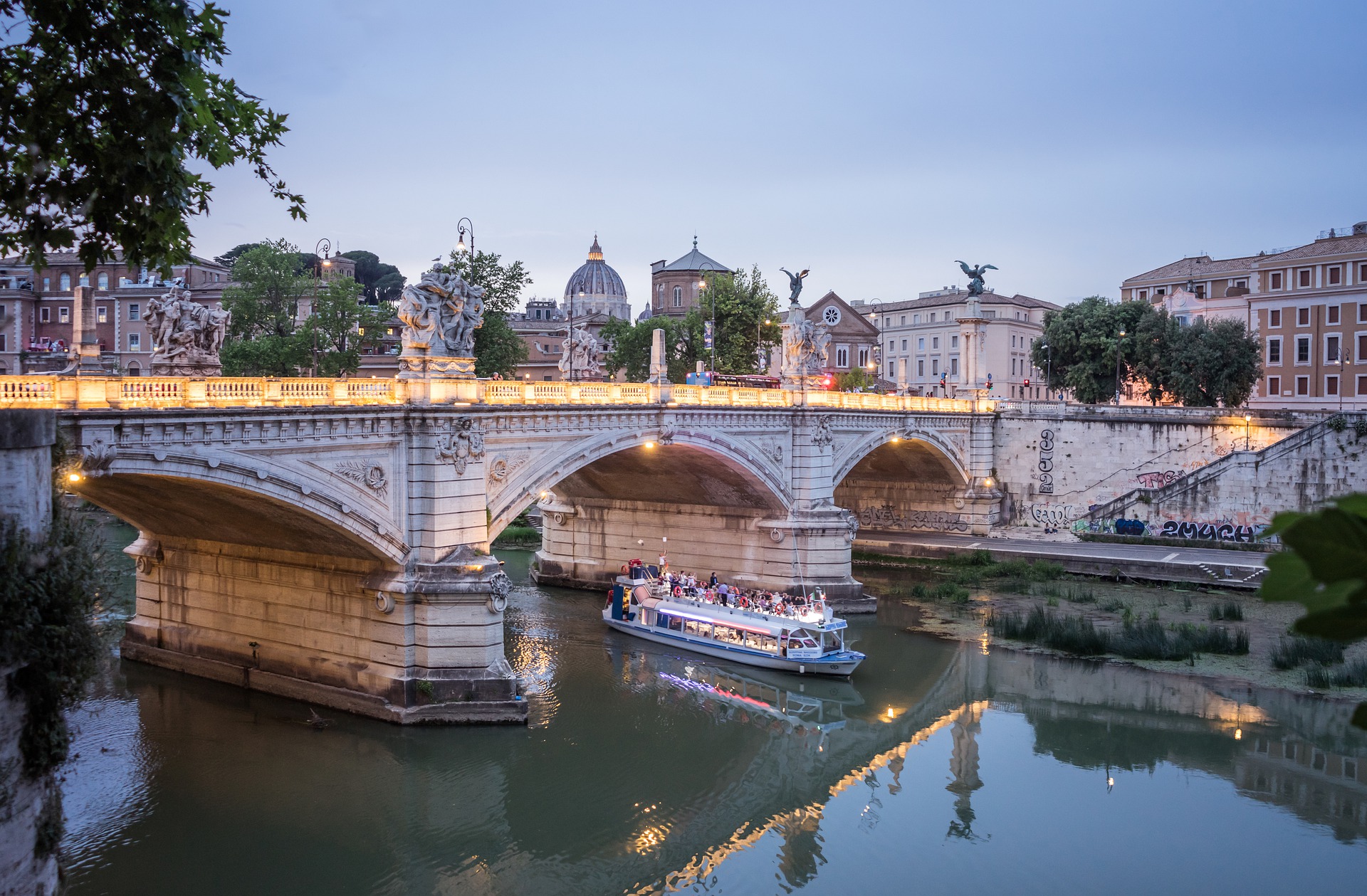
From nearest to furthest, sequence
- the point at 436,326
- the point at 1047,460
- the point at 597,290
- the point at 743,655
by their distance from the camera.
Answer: the point at 436,326
the point at 743,655
the point at 1047,460
the point at 597,290

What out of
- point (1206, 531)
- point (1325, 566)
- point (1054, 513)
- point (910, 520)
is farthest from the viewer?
point (910, 520)

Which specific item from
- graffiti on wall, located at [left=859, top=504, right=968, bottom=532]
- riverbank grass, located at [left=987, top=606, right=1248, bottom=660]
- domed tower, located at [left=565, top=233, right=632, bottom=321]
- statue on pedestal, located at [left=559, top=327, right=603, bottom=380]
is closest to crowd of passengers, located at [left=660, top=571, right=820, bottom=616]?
riverbank grass, located at [left=987, top=606, right=1248, bottom=660]

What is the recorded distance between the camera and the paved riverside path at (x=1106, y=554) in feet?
121

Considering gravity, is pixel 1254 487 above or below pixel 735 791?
above

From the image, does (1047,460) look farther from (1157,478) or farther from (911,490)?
(911,490)

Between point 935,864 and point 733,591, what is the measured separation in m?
16.1

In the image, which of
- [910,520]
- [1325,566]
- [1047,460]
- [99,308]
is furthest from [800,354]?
[99,308]

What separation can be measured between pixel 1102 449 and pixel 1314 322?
1648cm

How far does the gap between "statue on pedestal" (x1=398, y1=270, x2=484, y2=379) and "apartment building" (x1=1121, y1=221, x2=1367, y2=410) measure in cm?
4460

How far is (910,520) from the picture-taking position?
49.3 meters

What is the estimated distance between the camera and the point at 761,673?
2903 cm

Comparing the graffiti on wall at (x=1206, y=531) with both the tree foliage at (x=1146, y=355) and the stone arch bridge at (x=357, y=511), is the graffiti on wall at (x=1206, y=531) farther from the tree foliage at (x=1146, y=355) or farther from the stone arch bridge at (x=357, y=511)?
the stone arch bridge at (x=357, y=511)

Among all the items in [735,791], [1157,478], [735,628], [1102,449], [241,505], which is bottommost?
[735,791]

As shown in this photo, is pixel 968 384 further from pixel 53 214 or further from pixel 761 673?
pixel 53 214
